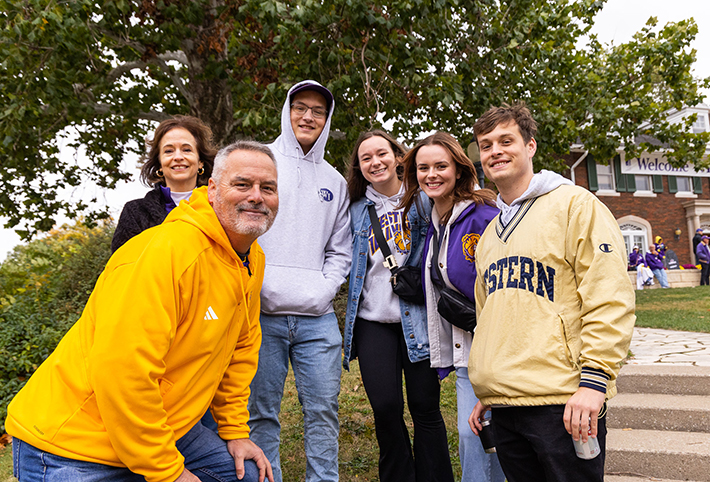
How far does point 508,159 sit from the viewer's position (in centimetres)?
234

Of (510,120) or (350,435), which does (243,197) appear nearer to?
(510,120)

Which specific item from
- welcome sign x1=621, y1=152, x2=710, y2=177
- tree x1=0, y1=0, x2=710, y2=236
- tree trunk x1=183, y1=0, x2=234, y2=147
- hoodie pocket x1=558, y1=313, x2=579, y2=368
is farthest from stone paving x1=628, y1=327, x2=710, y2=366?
tree trunk x1=183, y1=0, x2=234, y2=147

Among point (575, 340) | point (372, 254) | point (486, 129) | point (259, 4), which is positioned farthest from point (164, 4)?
point (575, 340)

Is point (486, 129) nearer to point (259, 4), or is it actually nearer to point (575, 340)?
point (575, 340)

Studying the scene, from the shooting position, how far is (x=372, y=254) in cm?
315

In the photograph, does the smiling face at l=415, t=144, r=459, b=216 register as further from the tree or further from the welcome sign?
the welcome sign

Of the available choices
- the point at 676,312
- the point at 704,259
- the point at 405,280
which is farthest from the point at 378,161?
the point at 704,259

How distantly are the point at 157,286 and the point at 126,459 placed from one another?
640 millimetres

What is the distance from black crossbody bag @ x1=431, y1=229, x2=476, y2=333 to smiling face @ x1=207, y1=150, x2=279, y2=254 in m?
1.16

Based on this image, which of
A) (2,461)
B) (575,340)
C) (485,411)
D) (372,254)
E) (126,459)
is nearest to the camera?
(126,459)

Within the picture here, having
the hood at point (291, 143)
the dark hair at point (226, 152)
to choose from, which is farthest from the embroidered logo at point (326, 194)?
the dark hair at point (226, 152)

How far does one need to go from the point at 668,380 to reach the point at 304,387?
4494 mm

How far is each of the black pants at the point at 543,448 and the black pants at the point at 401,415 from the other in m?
0.79

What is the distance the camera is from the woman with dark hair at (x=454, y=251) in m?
2.69
